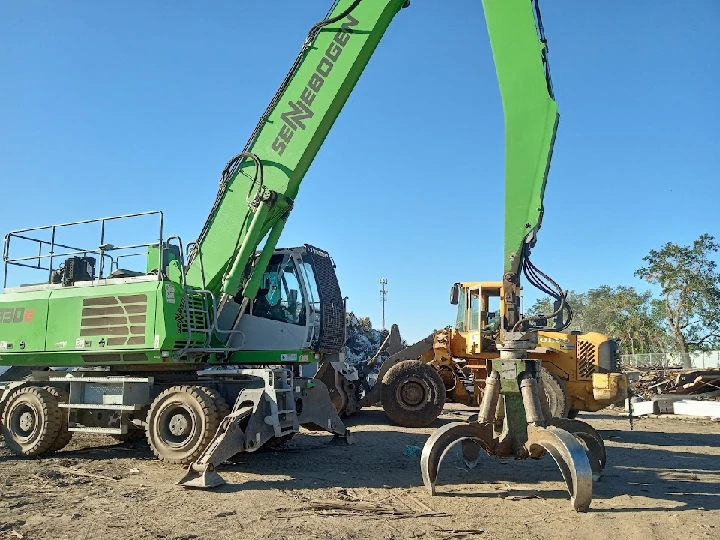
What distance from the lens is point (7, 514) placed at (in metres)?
6.11

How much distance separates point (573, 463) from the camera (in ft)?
19.4

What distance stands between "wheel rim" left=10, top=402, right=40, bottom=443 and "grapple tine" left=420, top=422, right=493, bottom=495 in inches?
246

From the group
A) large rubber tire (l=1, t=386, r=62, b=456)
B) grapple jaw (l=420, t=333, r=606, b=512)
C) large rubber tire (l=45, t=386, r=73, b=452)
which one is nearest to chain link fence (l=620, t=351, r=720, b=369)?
grapple jaw (l=420, t=333, r=606, b=512)

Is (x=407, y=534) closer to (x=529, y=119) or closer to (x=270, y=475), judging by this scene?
(x=270, y=475)

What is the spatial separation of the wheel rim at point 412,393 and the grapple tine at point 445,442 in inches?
→ 253

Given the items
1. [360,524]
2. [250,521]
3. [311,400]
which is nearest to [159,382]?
[311,400]

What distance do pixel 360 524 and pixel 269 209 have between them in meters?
5.01

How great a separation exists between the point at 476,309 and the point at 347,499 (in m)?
7.63

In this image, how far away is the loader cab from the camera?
13258 millimetres

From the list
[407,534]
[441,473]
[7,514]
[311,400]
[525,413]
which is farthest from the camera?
[311,400]

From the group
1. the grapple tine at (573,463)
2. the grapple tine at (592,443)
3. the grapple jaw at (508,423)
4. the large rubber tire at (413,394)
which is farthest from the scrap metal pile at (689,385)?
the grapple tine at (573,463)

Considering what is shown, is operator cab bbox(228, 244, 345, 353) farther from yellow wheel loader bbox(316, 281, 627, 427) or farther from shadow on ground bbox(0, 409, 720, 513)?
yellow wheel loader bbox(316, 281, 627, 427)

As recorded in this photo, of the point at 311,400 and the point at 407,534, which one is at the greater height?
the point at 311,400

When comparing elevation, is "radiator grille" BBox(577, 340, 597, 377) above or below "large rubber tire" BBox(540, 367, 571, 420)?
above
